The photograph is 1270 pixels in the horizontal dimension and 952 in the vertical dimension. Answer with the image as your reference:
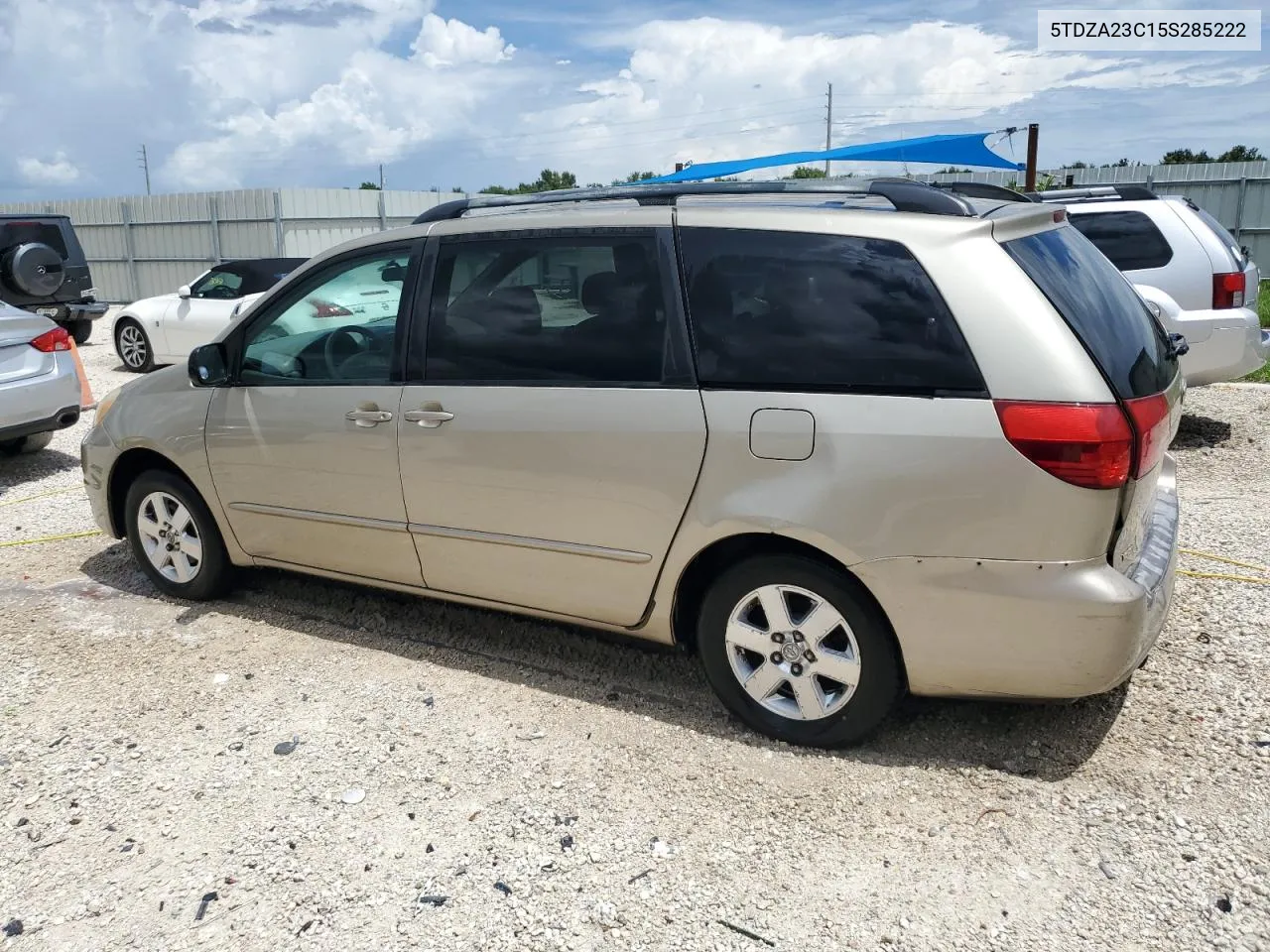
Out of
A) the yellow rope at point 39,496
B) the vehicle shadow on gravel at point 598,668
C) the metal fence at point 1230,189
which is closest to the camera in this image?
the vehicle shadow on gravel at point 598,668

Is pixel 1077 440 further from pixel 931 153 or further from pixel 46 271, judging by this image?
pixel 46 271

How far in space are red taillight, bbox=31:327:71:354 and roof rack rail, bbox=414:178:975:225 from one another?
16.2ft

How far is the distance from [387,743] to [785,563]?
1534 mm

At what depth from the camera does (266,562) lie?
4.72m

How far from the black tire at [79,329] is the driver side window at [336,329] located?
14.1m

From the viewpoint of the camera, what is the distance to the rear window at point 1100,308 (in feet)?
10.1

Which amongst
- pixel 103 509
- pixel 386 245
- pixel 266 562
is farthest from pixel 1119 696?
pixel 103 509

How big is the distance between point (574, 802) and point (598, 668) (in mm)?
1000

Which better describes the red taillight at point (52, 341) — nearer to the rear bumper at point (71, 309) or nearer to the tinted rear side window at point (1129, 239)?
the tinted rear side window at point (1129, 239)

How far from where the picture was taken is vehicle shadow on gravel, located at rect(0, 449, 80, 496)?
25.6 ft

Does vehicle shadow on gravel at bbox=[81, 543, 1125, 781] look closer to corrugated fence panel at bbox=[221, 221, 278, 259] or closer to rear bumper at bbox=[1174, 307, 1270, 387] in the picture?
rear bumper at bbox=[1174, 307, 1270, 387]

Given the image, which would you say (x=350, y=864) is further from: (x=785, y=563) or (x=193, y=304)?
(x=193, y=304)

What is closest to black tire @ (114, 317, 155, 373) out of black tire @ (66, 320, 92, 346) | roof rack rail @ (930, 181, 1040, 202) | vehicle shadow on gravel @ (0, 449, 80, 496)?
black tire @ (66, 320, 92, 346)

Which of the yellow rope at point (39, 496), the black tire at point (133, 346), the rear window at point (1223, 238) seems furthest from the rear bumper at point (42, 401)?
the rear window at point (1223, 238)
